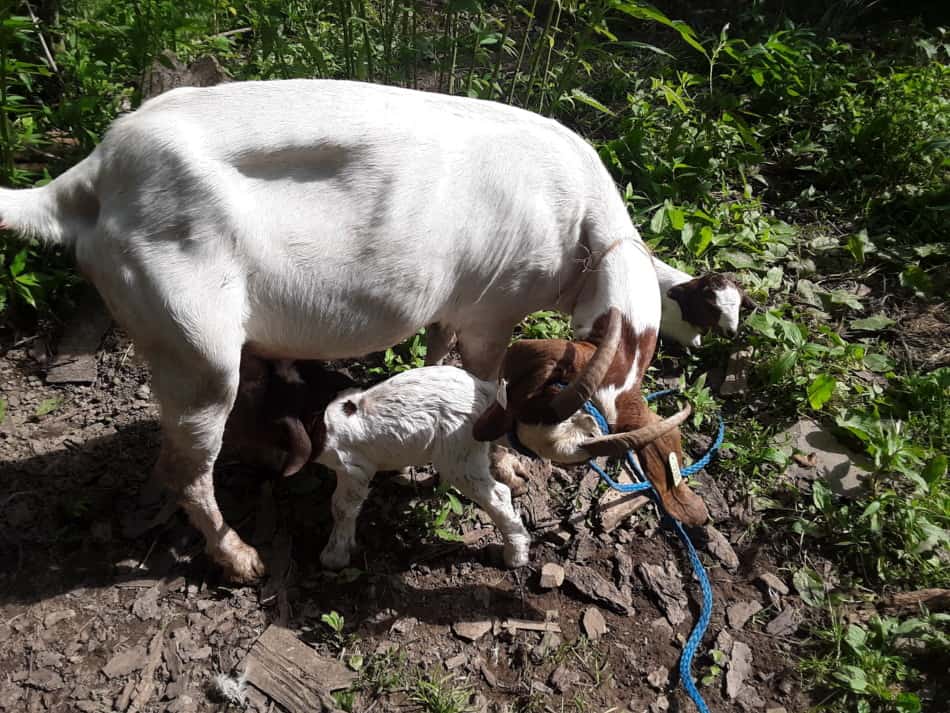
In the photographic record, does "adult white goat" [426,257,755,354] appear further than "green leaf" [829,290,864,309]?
No

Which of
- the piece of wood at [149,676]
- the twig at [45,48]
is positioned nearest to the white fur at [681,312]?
the piece of wood at [149,676]

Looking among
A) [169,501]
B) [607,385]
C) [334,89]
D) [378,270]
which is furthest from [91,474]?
[607,385]

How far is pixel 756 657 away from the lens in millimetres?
3289

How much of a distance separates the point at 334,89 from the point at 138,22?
1.66 meters

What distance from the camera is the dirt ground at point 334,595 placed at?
3.05 meters

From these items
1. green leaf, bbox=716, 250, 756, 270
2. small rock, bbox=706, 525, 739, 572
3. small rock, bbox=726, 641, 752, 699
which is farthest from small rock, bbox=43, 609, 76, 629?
green leaf, bbox=716, 250, 756, 270

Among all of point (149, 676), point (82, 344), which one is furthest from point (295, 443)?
point (82, 344)

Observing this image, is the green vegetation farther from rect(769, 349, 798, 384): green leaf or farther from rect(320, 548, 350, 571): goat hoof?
rect(320, 548, 350, 571): goat hoof

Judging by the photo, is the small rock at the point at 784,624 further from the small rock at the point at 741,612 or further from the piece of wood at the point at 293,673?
the piece of wood at the point at 293,673

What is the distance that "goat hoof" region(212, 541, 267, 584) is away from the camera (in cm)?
326

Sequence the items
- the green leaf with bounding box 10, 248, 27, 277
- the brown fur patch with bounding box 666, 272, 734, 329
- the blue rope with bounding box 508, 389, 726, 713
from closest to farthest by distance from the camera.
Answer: the blue rope with bounding box 508, 389, 726, 713, the green leaf with bounding box 10, 248, 27, 277, the brown fur patch with bounding box 666, 272, 734, 329

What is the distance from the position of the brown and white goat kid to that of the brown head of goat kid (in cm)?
22

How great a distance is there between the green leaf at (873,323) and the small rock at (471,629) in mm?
3083

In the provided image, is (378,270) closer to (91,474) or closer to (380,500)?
(380,500)
